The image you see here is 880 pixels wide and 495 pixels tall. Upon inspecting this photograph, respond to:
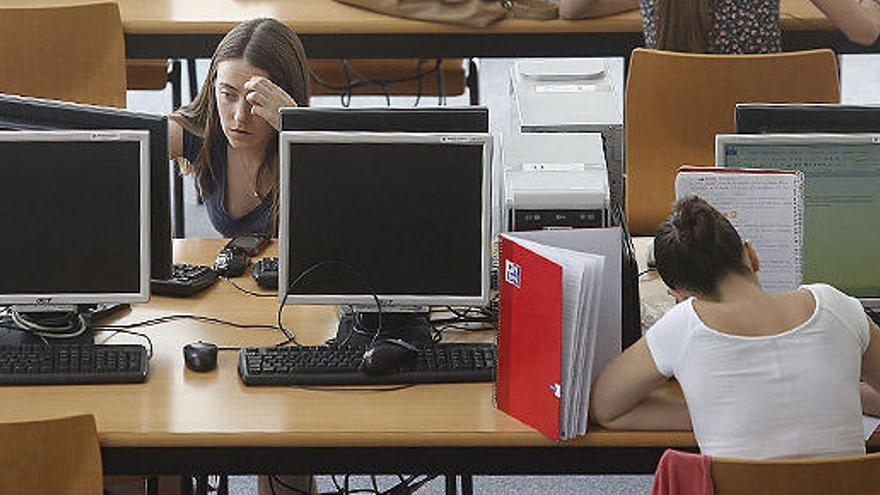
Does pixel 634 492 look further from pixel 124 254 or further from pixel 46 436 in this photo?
pixel 46 436

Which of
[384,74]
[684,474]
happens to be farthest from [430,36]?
[684,474]

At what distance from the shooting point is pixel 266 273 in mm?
3471

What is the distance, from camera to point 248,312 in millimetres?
3338

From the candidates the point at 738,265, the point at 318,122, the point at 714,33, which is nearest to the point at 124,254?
the point at 318,122

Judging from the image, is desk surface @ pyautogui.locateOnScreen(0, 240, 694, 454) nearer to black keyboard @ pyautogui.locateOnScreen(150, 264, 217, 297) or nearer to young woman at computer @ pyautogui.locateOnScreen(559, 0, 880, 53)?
black keyboard @ pyautogui.locateOnScreen(150, 264, 217, 297)

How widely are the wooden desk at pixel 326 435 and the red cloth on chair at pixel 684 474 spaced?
0.26 metres

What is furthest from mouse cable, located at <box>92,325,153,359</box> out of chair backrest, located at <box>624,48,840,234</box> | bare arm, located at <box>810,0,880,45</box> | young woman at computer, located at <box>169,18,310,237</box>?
bare arm, located at <box>810,0,880,45</box>

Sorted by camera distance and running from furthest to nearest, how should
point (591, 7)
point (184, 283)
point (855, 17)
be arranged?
point (591, 7) < point (855, 17) < point (184, 283)

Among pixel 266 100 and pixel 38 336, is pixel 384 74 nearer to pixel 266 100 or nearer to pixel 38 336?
pixel 266 100

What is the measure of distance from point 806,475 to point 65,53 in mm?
2807

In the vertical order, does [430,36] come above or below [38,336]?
above

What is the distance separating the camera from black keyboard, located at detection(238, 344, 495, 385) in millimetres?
2994

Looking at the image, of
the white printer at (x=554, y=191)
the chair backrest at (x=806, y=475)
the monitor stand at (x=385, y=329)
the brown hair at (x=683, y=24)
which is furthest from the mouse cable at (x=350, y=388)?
the brown hair at (x=683, y=24)

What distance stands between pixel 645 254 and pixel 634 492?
0.67 meters
